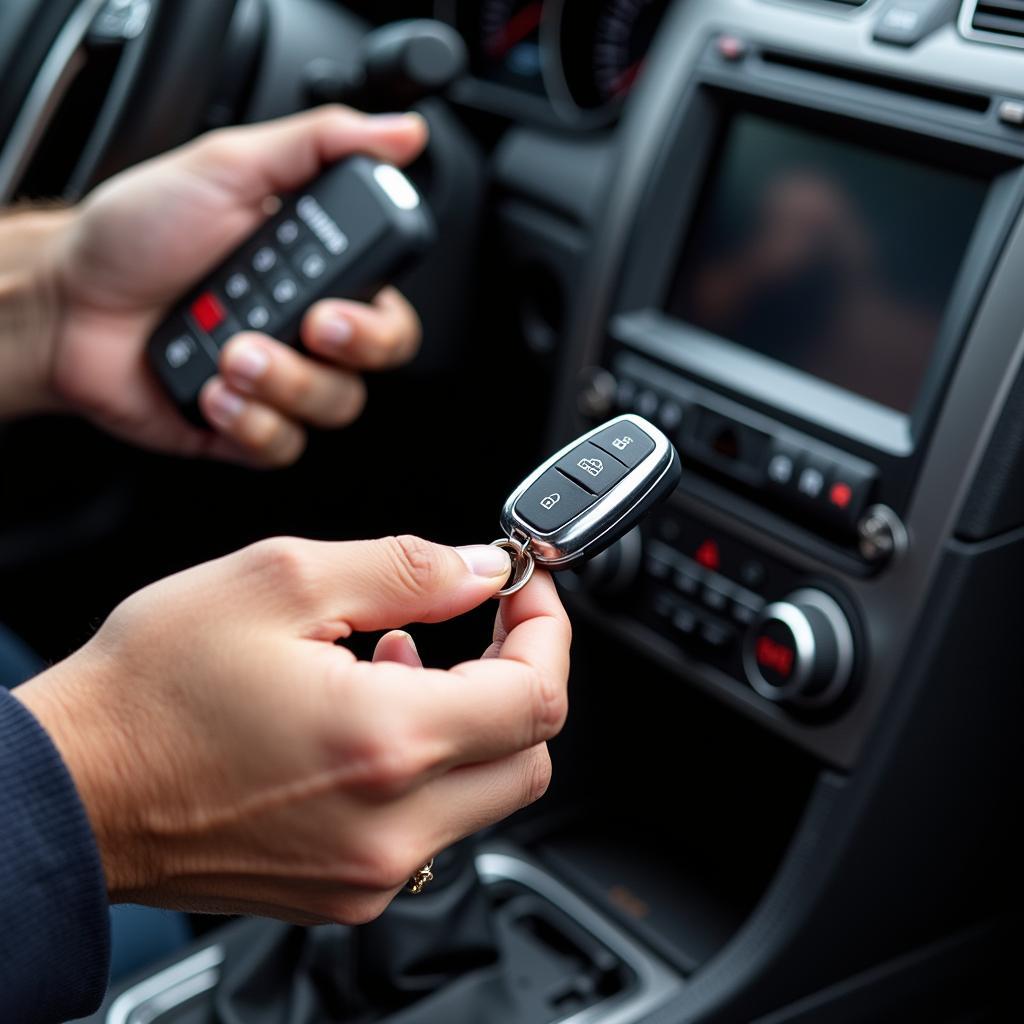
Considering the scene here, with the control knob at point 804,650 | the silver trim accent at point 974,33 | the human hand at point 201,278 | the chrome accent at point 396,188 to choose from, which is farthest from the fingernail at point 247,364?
the silver trim accent at point 974,33

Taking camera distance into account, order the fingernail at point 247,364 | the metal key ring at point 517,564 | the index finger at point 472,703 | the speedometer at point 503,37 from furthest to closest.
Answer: the speedometer at point 503,37 < the fingernail at point 247,364 < the metal key ring at point 517,564 < the index finger at point 472,703

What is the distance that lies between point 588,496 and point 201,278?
0.58 meters

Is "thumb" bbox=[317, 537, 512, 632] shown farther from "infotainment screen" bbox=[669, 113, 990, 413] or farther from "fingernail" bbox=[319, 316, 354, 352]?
"fingernail" bbox=[319, 316, 354, 352]

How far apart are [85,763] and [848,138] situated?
58 cm

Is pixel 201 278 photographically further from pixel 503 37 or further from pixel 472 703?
pixel 472 703

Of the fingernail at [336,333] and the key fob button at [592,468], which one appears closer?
the key fob button at [592,468]

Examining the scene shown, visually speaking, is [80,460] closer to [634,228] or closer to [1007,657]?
[634,228]

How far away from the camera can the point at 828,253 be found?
0.83 m

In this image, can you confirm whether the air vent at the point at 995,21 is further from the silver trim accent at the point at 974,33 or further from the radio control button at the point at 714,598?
the radio control button at the point at 714,598

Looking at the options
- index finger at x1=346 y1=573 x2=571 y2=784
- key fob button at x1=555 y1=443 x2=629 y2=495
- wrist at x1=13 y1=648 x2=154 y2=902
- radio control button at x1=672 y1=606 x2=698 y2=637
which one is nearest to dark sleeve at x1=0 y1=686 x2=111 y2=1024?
wrist at x1=13 y1=648 x2=154 y2=902

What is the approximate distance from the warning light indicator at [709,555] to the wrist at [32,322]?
57 cm

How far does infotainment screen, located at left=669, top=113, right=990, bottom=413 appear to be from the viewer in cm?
77

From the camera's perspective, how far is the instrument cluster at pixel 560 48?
1.12 meters

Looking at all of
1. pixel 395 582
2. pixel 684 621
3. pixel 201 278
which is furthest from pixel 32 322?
pixel 395 582
